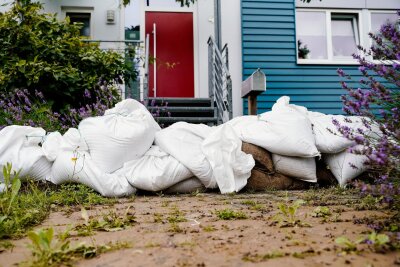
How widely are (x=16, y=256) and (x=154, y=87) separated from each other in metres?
6.32

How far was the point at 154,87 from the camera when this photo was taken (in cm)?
755

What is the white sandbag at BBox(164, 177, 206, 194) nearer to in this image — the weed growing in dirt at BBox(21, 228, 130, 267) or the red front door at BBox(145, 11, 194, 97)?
the weed growing in dirt at BBox(21, 228, 130, 267)

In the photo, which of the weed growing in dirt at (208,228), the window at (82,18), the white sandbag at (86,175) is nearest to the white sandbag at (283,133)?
the white sandbag at (86,175)

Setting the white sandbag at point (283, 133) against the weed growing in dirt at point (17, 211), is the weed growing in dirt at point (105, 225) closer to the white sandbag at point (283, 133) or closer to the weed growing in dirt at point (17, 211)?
the weed growing in dirt at point (17, 211)

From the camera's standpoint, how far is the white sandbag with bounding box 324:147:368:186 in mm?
3193

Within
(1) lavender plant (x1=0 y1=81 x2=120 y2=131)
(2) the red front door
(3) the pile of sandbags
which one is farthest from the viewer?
(2) the red front door

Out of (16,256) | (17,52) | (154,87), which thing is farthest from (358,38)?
(16,256)

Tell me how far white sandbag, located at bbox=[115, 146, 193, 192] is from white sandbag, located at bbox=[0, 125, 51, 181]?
61 cm

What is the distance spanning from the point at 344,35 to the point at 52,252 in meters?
7.88

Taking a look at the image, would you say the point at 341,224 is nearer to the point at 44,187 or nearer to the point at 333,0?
the point at 44,187

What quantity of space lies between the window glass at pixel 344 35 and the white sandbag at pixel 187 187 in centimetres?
573

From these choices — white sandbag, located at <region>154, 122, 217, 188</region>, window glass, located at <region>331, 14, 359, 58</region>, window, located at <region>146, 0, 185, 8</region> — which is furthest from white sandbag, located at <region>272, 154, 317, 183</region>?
window, located at <region>146, 0, 185, 8</region>

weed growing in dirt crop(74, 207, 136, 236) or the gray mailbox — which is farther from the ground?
the gray mailbox

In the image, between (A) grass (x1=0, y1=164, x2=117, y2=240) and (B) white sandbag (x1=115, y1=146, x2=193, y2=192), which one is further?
(B) white sandbag (x1=115, y1=146, x2=193, y2=192)
